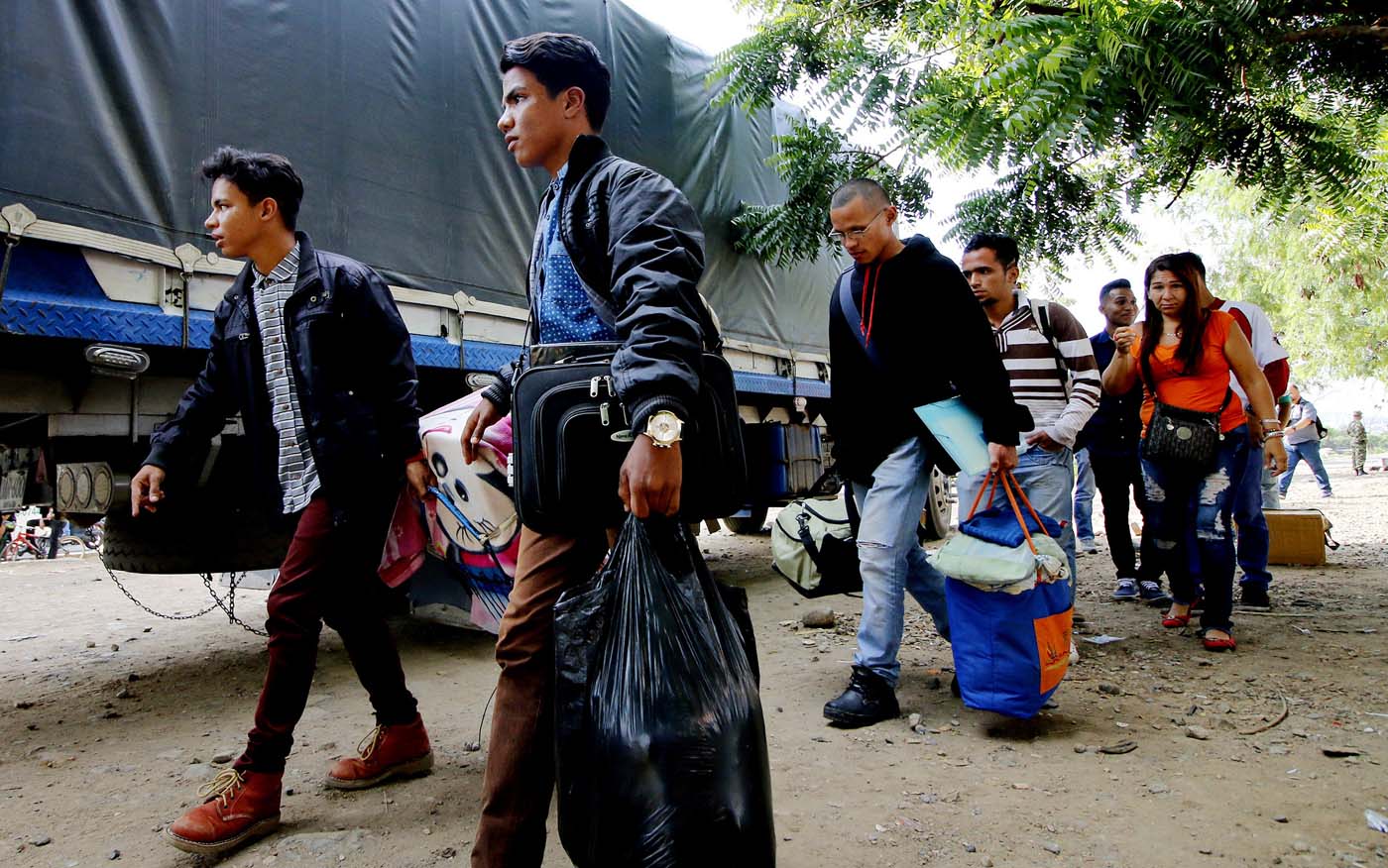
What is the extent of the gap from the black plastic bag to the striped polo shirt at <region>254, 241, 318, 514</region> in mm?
1199

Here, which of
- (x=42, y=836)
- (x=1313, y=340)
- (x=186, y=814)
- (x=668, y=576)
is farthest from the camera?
(x=1313, y=340)

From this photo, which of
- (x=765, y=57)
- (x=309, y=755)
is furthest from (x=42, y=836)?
(x=765, y=57)

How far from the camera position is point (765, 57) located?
588 centimetres

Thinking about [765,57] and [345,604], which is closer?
[345,604]

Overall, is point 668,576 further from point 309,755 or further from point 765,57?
point 765,57

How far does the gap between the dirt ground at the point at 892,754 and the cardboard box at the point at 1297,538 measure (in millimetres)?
1705

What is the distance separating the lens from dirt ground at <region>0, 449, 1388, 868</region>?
6.70 feet

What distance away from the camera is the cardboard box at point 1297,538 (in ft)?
20.1

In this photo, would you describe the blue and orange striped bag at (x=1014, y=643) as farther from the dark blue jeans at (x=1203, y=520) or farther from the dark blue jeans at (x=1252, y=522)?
the dark blue jeans at (x=1252, y=522)

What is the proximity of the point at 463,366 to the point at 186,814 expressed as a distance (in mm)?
2288

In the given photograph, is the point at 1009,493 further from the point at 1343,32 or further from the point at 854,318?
the point at 1343,32

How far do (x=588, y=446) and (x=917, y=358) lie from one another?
1.71 metres

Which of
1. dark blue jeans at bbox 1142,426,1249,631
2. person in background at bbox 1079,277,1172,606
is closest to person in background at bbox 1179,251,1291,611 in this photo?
dark blue jeans at bbox 1142,426,1249,631

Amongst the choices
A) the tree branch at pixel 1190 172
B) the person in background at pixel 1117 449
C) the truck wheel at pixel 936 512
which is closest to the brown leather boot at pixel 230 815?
the tree branch at pixel 1190 172
